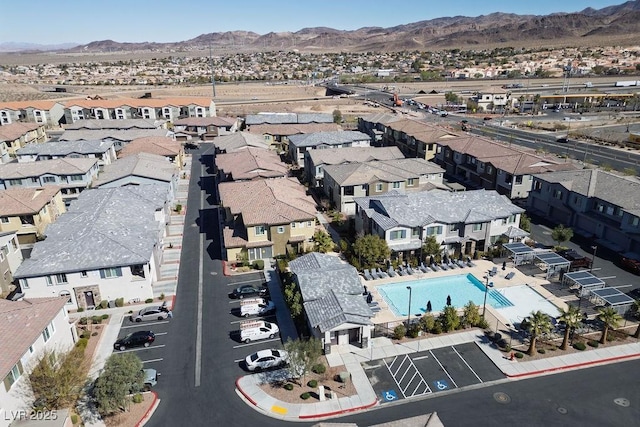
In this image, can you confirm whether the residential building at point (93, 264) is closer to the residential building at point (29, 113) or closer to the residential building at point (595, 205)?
the residential building at point (595, 205)

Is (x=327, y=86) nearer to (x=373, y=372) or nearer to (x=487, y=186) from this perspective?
(x=487, y=186)

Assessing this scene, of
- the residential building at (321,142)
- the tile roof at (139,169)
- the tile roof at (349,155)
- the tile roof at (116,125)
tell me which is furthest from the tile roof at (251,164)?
the tile roof at (116,125)

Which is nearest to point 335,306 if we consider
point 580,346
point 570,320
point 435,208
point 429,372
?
point 429,372

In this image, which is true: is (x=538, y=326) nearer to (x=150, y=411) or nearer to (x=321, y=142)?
(x=150, y=411)

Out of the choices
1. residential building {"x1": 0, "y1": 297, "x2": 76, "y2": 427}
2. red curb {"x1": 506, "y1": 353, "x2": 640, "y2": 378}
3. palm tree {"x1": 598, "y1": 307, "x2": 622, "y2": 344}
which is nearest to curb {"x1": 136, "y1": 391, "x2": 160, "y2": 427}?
residential building {"x1": 0, "y1": 297, "x2": 76, "y2": 427}

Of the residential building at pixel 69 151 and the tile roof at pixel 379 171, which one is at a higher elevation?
the residential building at pixel 69 151

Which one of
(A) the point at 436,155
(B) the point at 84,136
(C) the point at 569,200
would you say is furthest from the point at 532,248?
(B) the point at 84,136
